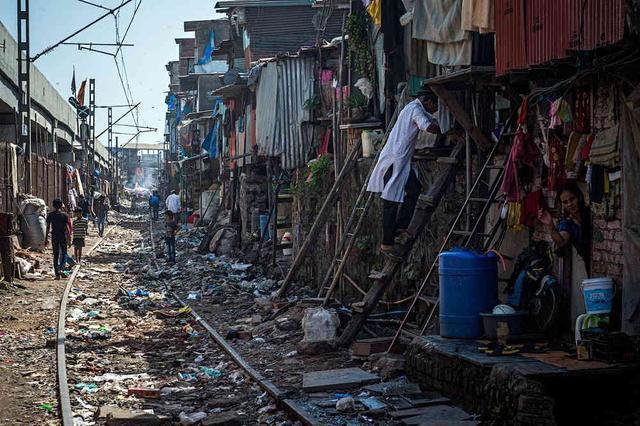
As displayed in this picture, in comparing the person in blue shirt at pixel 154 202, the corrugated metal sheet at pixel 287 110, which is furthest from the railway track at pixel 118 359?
the person in blue shirt at pixel 154 202

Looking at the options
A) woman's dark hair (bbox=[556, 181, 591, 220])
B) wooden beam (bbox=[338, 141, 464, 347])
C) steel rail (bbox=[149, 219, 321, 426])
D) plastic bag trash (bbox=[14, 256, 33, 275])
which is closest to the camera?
steel rail (bbox=[149, 219, 321, 426])

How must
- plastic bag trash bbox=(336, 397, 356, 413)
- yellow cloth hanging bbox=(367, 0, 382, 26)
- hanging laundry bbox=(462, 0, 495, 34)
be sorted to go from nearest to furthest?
plastic bag trash bbox=(336, 397, 356, 413), hanging laundry bbox=(462, 0, 495, 34), yellow cloth hanging bbox=(367, 0, 382, 26)

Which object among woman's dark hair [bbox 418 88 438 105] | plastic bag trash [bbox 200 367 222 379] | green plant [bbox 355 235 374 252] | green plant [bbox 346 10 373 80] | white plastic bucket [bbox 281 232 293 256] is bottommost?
plastic bag trash [bbox 200 367 222 379]


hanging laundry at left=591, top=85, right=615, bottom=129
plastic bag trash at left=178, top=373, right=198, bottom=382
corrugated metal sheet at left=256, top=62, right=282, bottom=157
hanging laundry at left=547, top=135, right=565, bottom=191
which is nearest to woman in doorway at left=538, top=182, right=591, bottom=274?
hanging laundry at left=547, top=135, right=565, bottom=191

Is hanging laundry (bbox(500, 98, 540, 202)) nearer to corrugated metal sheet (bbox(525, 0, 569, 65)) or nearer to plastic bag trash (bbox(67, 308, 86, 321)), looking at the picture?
corrugated metal sheet (bbox(525, 0, 569, 65))

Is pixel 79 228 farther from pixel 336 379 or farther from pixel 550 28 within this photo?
pixel 550 28

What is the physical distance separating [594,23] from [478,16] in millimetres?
2324

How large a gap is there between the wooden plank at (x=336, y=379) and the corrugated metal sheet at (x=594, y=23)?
394 centimetres

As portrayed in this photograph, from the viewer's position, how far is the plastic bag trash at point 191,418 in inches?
305

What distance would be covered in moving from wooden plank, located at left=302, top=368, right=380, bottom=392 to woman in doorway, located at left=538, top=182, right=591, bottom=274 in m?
2.41

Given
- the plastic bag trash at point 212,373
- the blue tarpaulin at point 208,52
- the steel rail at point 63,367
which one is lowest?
the plastic bag trash at point 212,373

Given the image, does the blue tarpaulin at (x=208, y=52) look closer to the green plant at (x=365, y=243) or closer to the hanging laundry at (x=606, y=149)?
the green plant at (x=365, y=243)

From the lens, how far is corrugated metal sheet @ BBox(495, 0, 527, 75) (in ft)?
25.8

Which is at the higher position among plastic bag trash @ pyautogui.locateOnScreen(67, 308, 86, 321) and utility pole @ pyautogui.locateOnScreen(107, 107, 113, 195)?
utility pole @ pyautogui.locateOnScreen(107, 107, 113, 195)
